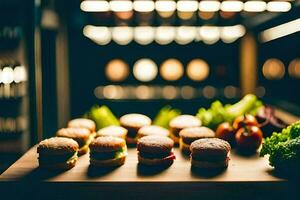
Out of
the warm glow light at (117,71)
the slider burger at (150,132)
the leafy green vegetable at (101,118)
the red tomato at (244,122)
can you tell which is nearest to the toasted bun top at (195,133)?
the slider burger at (150,132)

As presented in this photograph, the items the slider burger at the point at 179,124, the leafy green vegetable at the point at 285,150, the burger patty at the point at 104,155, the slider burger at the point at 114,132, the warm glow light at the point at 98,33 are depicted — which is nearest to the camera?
the leafy green vegetable at the point at 285,150

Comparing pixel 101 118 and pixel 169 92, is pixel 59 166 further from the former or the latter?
pixel 169 92

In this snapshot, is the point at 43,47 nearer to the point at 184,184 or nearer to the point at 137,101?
the point at 137,101

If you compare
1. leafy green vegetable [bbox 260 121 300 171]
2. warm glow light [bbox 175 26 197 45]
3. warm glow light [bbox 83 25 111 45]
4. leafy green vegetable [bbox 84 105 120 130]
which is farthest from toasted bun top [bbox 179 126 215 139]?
warm glow light [bbox 175 26 197 45]

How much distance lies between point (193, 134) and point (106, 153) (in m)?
0.68

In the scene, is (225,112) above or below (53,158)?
above

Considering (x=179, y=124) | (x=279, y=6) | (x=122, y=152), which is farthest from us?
(x=279, y=6)

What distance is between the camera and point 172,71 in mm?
8133

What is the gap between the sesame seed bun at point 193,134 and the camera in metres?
3.02

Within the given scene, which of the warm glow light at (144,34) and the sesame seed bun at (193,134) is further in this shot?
the warm glow light at (144,34)

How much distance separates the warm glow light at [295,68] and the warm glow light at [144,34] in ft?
7.19

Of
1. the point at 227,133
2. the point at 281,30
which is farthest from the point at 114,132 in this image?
the point at 281,30

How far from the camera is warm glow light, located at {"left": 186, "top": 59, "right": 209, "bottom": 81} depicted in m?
8.07

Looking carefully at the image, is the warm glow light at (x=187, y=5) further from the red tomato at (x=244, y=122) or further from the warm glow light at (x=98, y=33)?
the warm glow light at (x=98, y=33)
